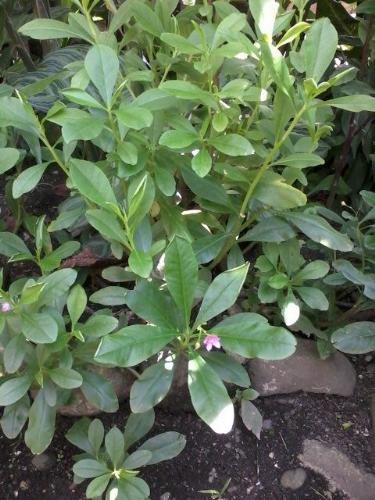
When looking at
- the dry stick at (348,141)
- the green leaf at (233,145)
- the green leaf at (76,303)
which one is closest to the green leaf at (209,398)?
the green leaf at (76,303)

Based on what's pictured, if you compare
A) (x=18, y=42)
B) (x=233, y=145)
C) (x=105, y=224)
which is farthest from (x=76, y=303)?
(x=18, y=42)

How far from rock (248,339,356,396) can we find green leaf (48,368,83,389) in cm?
49

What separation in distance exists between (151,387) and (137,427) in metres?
0.18

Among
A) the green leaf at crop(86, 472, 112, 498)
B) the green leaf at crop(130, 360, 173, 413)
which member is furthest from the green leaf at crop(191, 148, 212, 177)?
the green leaf at crop(86, 472, 112, 498)

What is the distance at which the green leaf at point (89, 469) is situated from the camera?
1.02 m

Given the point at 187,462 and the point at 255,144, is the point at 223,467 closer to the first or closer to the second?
the point at 187,462

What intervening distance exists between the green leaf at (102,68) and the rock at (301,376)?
72 cm

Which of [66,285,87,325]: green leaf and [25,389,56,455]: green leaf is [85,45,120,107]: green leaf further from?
[25,389,56,455]: green leaf

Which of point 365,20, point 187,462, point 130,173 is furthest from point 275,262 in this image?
point 365,20

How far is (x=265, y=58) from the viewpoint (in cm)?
82

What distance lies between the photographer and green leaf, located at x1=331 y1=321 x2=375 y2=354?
1.18 m

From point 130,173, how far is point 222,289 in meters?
0.24

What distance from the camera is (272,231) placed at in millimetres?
1105

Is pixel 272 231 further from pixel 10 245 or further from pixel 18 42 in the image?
pixel 18 42
